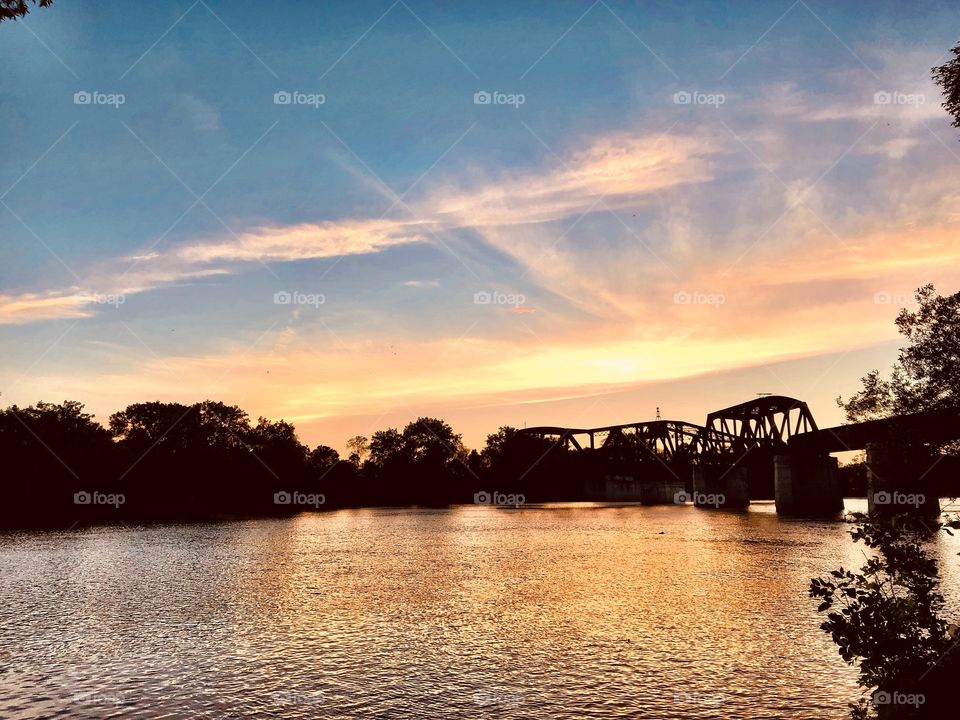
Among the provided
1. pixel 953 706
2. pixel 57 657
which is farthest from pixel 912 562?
pixel 57 657

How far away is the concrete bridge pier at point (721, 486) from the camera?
166 metres

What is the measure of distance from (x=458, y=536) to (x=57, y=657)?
165 feet

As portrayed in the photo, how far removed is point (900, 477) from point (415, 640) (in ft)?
218

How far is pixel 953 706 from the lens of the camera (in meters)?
9.23
